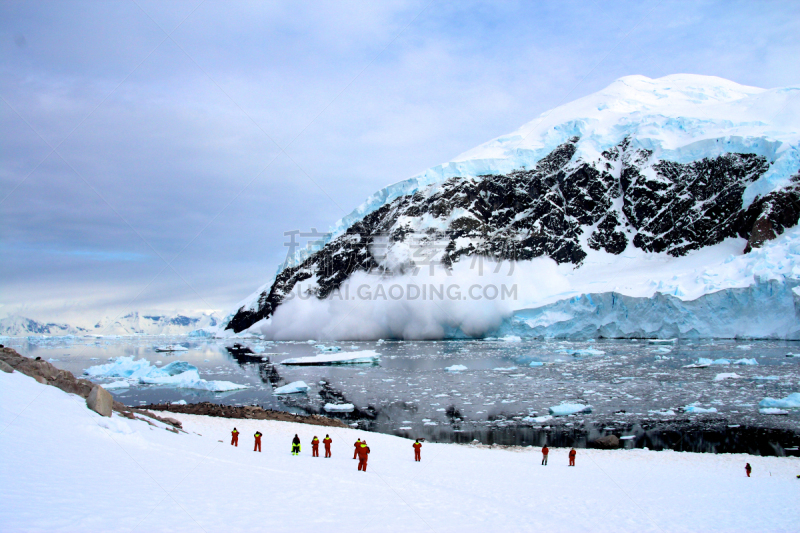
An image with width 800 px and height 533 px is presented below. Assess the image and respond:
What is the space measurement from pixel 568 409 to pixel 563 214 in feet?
286

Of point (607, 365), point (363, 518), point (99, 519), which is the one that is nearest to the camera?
point (99, 519)

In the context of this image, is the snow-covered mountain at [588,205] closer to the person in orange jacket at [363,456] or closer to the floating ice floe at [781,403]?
the floating ice floe at [781,403]

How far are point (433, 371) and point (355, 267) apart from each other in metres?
78.8

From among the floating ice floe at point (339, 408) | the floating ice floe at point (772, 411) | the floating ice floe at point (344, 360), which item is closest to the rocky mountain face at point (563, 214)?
the floating ice floe at point (344, 360)

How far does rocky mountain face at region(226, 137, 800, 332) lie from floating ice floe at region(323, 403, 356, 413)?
227 feet

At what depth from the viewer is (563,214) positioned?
10350cm

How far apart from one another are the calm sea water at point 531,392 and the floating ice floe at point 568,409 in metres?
0.46

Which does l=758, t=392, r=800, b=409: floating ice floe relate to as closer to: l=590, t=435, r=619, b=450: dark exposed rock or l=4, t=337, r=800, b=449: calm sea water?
l=4, t=337, r=800, b=449: calm sea water

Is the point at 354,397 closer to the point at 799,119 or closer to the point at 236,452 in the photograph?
the point at 236,452

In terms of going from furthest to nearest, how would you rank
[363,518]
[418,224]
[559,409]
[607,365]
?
[418,224] < [607,365] < [559,409] < [363,518]

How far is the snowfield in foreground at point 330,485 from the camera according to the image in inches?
243

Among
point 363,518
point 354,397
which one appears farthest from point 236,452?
point 354,397

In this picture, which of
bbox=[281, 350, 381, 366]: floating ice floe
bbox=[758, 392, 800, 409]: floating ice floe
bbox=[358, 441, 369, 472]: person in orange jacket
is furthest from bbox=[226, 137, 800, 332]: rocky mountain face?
bbox=[358, 441, 369, 472]: person in orange jacket

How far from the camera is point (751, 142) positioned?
72.0m
